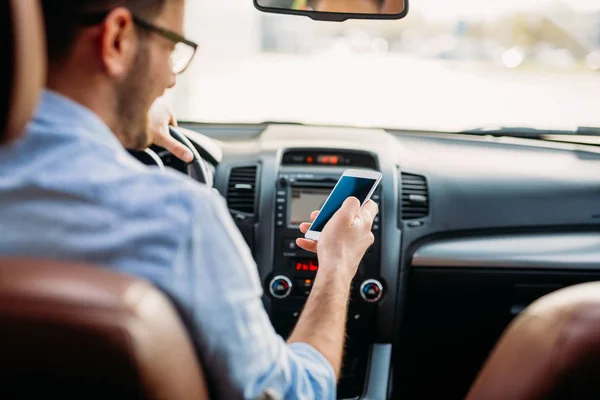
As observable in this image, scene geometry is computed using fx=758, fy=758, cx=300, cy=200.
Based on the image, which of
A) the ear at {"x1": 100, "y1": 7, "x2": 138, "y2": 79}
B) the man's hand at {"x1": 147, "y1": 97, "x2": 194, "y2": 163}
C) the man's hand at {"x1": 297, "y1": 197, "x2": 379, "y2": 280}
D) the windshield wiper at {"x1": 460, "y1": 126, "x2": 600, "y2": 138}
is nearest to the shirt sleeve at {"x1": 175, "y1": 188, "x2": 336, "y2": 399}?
the ear at {"x1": 100, "y1": 7, "x2": 138, "y2": 79}

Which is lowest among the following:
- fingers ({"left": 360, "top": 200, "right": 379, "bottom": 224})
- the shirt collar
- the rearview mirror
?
fingers ({"left": 360, "top": 200, "right": 379, "bottom": 224})

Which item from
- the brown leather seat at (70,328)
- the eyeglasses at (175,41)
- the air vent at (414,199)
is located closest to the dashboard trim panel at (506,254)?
the air vent at (414,199)

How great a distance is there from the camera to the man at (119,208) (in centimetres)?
135

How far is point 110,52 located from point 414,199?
216 cm

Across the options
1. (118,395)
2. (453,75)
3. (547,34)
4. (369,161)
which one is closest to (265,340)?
(118,395)

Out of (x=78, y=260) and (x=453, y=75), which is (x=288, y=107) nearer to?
(x=453, y=75)

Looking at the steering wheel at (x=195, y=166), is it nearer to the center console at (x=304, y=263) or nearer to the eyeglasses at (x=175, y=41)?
the center console at (x=304, y=263)

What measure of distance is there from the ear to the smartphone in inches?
37.5

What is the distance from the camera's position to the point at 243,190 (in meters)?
3.46

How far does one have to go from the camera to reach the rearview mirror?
2.61m

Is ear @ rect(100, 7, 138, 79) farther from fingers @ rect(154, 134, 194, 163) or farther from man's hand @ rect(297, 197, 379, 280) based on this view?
fingers @ rect(154, 134, 194, 163)

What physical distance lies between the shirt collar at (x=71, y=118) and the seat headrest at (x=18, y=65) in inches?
5.3

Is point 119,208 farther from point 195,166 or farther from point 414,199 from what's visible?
point 414,199

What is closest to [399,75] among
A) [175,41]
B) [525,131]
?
[525,131]
